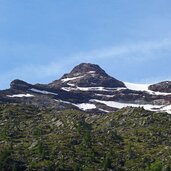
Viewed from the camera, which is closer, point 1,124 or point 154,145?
point 154,145

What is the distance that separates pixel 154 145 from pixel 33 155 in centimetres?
3972

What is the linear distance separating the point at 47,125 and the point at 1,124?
1529cm

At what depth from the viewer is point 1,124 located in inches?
7283

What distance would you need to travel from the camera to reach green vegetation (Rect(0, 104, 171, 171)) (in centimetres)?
14262

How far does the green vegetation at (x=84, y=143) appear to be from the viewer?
5615 inches

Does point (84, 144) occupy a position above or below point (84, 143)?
below

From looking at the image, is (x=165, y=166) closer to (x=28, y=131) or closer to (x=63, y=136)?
(x=63, y=136)

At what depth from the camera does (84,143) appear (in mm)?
160250

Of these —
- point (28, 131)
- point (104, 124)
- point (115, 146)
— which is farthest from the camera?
point (104, 124)

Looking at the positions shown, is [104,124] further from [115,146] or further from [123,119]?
[115,146]

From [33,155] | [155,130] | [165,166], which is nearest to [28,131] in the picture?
[33,155]

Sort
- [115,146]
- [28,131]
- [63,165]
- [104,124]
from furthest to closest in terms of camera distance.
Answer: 1. [104,124]
2. [28,131]
3. [115,146]
4. [63,165]

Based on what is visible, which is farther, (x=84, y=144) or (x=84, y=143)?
(x=84, y=143)

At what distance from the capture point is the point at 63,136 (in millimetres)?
167625
